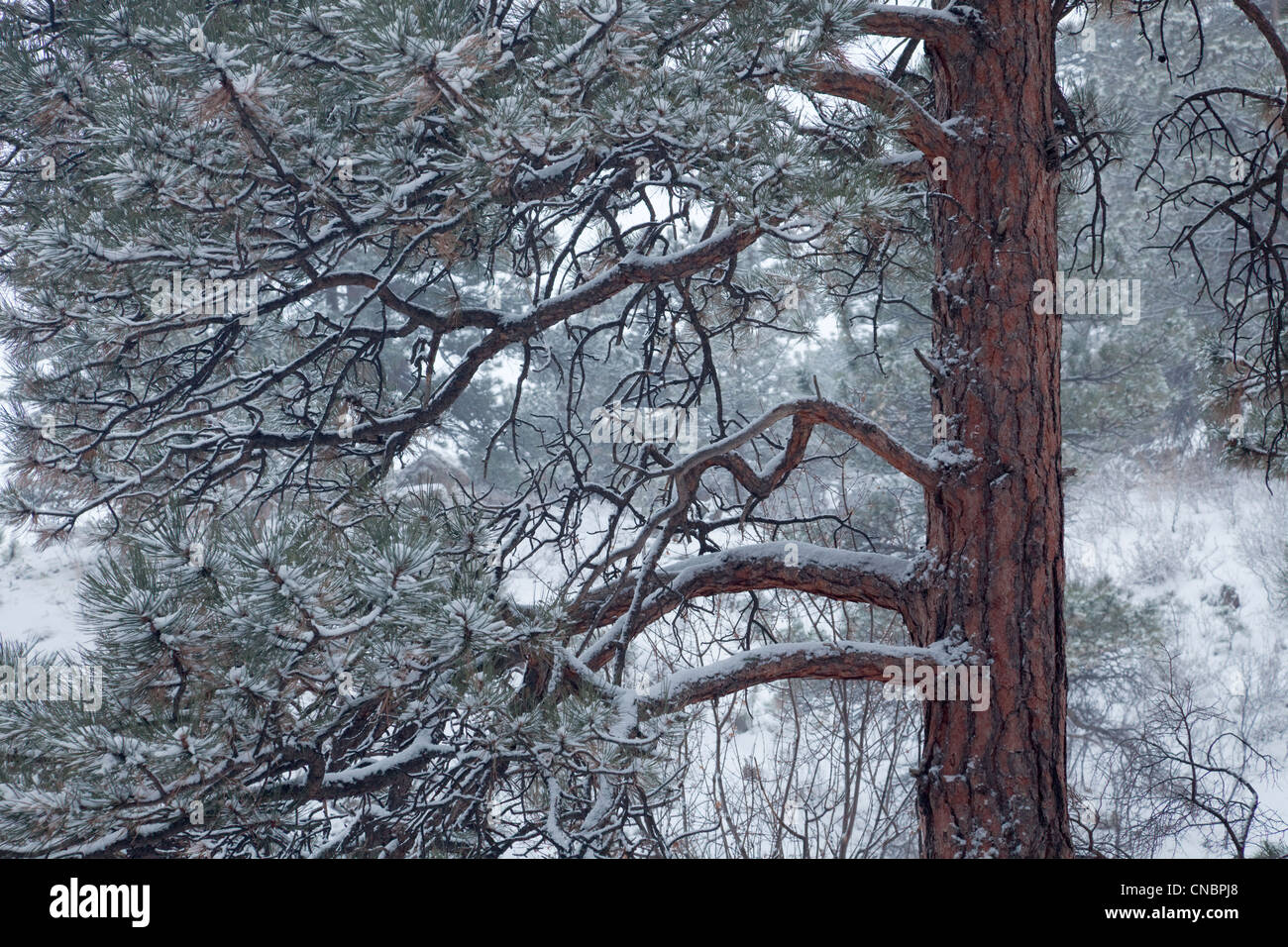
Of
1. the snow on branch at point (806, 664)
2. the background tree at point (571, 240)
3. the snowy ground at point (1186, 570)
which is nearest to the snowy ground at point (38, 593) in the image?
the snowy ground at point (1186, 570)

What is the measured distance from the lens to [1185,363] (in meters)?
7.79

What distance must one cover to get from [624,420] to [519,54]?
1028 mm

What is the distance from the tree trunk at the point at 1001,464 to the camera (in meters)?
2.27

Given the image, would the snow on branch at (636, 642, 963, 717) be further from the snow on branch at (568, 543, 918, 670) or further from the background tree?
the snow on branch at (568, 543, 918, 670)

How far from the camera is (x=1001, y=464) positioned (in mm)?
2340

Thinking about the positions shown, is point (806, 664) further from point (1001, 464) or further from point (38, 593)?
point (38, 593)

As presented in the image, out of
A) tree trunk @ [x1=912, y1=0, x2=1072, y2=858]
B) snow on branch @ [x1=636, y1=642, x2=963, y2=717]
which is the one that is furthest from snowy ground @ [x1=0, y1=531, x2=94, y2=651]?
tree trunk @ [x1=912, y1=0, x2=1072, y2=858]

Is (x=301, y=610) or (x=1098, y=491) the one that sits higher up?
(x=1098, y=491)

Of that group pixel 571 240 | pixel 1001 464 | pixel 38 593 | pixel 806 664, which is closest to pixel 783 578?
pixel 806 664

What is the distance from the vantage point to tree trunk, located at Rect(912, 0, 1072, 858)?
2.27 metres

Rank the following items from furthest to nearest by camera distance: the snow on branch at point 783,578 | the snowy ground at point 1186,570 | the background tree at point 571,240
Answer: the snowy ground at point 1186,570 → the snow on branch at point 783,578 → the background tree at point 571,240

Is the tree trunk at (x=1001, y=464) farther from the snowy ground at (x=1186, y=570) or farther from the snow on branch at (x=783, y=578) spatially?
the snowy ground at (x=1186, y=570)
